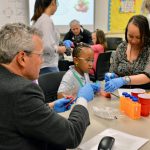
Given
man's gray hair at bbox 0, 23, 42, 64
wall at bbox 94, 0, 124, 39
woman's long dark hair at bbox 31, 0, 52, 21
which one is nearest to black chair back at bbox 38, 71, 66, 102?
woman's long dark hair at bbox 31, 0, 52, 21

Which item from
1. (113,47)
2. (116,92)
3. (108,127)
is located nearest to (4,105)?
(108,127)

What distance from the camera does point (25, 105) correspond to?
91 cm

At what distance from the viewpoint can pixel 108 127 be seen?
133cm

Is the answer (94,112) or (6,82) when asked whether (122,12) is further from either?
(6,82)

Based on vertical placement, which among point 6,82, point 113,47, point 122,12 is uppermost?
point 122,12

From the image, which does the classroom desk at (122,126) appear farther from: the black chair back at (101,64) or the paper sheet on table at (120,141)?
the black chair back at (101,64)

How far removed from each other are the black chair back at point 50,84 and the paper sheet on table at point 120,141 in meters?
0.80

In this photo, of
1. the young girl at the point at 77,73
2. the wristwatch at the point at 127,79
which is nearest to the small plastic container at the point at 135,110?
the wristwatch at the point at 127,79

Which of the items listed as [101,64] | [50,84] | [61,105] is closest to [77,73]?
[50,84]

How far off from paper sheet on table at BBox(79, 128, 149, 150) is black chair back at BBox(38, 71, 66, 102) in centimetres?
80

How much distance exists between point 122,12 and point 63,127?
504 centimetres

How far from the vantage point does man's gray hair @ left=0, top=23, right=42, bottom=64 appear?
984 mm

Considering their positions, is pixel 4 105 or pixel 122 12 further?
pixel 122 12

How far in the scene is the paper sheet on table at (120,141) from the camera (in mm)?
1131
